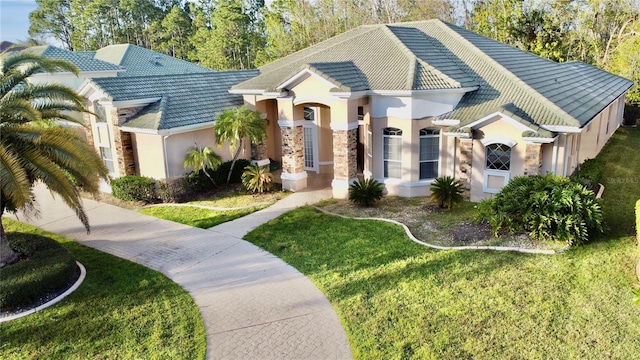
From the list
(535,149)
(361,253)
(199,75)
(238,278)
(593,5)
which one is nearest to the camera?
(238,278)

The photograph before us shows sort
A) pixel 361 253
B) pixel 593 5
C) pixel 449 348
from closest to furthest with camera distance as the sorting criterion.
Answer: pixel 449 348 < pixel 361 253 < pixel 593 5

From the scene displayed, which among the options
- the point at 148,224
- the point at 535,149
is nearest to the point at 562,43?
→ the point at 535,149

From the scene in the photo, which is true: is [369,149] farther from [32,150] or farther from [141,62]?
[141,62]

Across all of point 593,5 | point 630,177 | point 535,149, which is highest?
point 593,5

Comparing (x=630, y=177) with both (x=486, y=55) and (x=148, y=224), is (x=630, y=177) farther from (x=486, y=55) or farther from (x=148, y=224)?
(x=148, y=224)

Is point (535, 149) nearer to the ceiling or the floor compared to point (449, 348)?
nearer to the ceiling

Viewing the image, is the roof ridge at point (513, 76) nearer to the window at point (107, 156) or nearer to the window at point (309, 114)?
the window at point (309, 114)
